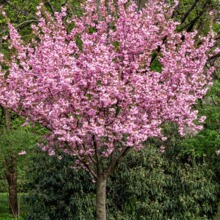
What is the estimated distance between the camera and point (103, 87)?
10.9m

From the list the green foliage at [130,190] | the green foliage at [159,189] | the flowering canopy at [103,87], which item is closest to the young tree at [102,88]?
the flowering canopy at [103,87]

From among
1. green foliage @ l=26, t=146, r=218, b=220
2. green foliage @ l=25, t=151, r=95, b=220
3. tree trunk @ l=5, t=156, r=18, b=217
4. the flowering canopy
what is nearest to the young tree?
the flowering canopy

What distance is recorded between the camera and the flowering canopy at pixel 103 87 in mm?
11086

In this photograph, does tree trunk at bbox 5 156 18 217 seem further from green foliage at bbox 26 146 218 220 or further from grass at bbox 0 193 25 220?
green foliage at bbox 26 146 218 220

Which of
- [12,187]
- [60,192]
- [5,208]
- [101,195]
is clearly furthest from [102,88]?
[5,208]

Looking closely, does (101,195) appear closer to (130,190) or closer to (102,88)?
(130,190)

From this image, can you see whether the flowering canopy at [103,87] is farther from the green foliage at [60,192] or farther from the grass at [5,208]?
the grass at [5,208]

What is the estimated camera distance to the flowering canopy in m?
11.1

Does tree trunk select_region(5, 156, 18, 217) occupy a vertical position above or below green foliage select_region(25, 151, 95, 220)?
above

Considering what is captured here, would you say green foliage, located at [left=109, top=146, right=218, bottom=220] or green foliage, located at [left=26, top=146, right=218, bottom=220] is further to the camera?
green foliage, located at [left=109, top=146, right=218, bottom=220]

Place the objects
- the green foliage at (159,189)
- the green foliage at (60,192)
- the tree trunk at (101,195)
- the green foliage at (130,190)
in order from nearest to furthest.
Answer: the tree trunk at (101,195) → the green foliage at (60,192) → the green foliage at (130,190) → the green foliage at (159,189)

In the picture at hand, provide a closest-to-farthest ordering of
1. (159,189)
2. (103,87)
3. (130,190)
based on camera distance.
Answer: (103,87) → (130,190) → (159,189)

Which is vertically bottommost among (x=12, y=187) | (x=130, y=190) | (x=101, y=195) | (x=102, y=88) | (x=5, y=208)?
(x=101, y=195)

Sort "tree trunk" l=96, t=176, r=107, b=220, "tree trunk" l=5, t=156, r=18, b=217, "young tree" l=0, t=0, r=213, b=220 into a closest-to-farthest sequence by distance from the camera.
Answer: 1. "young tree" l=0, t=0, r=213, b=220
2. "tree trunk" l=96, t=176, r=107, b=220
3. "tree trunk" l=5, t=156, r=18, b=217
